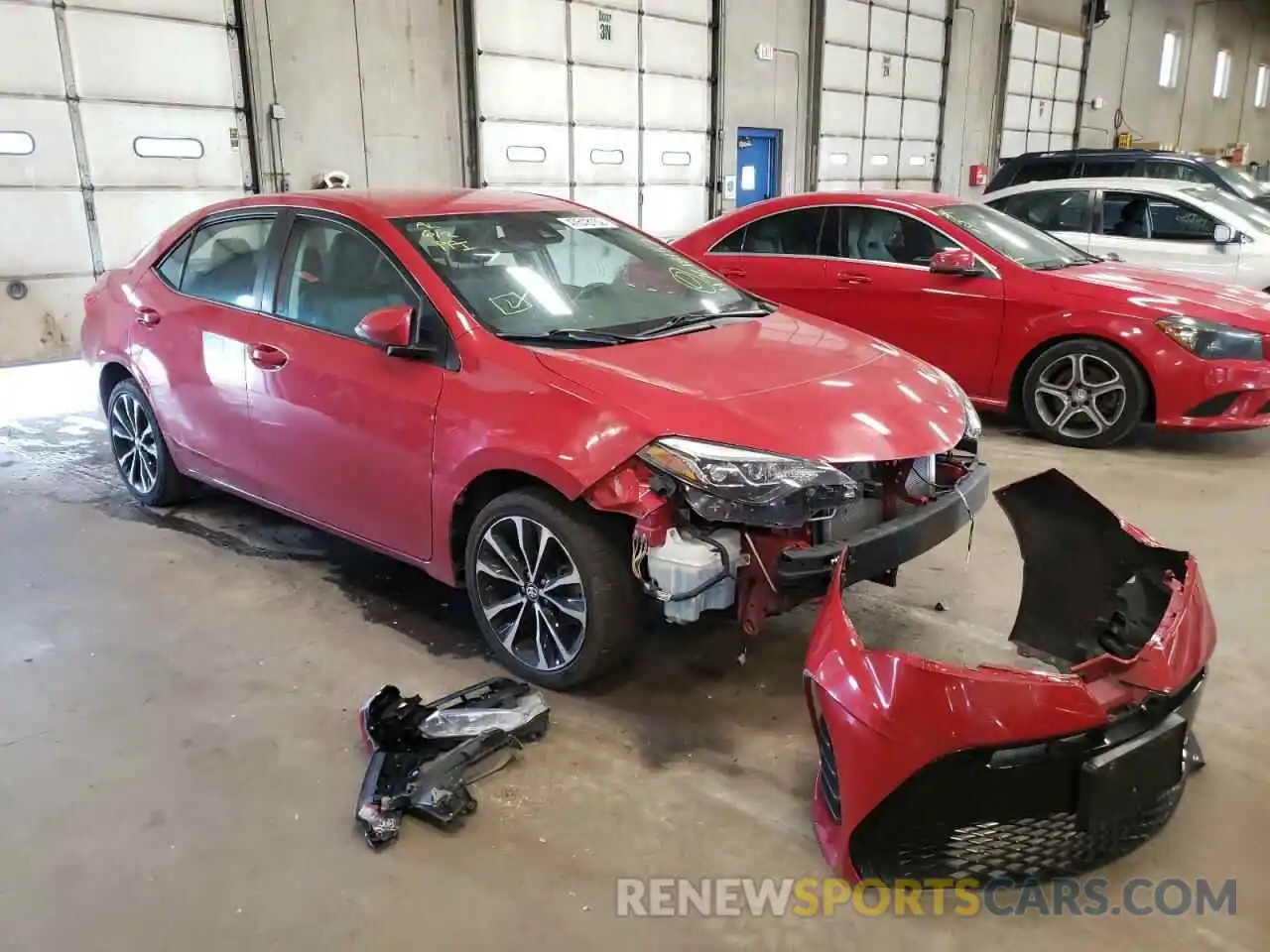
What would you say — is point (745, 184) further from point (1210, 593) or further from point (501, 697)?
point (501, 697)

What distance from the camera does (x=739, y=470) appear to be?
104 inches

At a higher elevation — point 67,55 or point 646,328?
point 67,55

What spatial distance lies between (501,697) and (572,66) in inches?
357

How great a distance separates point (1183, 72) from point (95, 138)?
22.5m

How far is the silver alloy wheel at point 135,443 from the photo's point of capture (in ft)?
15.1

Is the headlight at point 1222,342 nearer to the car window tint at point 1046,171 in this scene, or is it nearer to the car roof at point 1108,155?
the car window tint at point 1046,171

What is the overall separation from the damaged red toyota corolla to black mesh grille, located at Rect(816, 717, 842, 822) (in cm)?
51

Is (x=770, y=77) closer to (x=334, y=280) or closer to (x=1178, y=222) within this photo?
(x=1178, y=222)

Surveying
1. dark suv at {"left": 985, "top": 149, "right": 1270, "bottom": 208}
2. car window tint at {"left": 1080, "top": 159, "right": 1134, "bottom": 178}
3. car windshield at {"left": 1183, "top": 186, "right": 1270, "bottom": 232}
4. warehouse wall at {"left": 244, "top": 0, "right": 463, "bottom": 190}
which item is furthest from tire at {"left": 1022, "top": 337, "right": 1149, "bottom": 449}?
warehouse wall at {"left": 244, "top": 0, "right": 463, "bottom": 190}

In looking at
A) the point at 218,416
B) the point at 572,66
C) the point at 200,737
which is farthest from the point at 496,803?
the point at 572,66

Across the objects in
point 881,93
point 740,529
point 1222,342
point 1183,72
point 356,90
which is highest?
point 1183,72

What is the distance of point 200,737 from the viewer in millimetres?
2883

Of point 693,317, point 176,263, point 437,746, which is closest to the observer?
point 437,746

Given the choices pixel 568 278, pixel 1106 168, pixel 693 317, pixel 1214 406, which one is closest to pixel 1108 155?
pixel 1106 168
